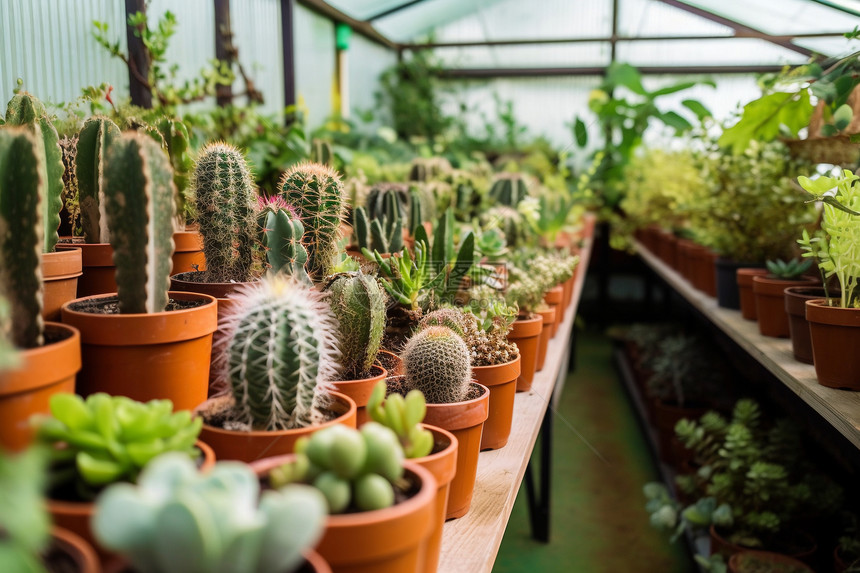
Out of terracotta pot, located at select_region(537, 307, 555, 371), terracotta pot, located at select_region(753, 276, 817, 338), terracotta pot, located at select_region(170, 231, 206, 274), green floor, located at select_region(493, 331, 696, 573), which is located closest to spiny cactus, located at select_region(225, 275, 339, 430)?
terracotta pot, located at select_region(170, 231, 206, 274)

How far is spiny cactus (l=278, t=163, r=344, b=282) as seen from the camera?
4.47 ft

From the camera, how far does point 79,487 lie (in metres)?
0.65

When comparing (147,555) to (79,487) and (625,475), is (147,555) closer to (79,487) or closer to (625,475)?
(79,487)

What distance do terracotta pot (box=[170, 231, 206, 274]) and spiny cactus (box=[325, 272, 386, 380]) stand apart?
1.26 feet

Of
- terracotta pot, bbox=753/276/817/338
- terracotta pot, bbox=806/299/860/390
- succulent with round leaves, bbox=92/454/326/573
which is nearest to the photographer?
succulent with round leaves, bbox=92/454/326/573

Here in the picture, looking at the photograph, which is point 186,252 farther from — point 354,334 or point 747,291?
point 747,291

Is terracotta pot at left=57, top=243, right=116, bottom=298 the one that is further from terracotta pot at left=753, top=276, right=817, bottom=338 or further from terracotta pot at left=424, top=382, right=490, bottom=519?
terracotta pot at left=753, top=276, right=817, bottom=338

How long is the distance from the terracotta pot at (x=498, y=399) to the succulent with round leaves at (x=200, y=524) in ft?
2.38

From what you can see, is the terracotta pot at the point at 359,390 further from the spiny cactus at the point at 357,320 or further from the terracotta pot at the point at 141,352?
the terracotta pot at the point at 141,352

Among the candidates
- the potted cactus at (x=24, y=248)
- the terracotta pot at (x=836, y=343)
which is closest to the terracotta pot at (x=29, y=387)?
the potted cactus at (x=24, y=248)

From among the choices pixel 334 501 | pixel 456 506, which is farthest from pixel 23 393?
pixel 456 506

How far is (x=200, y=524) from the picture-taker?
0.50 meters

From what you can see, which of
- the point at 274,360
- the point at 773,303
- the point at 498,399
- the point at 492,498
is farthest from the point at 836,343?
the point at 274,360

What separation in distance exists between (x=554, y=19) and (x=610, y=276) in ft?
8.42
